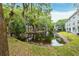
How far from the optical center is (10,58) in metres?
2.18

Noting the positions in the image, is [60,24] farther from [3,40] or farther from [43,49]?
[3,40]

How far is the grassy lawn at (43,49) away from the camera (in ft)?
7.16

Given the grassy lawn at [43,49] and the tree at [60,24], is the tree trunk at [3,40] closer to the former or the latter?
the grassy lawn at [43,49]

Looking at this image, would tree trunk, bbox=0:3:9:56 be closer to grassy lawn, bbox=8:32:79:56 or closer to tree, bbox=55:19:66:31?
grassy lawn, bbox=8:32:79:56

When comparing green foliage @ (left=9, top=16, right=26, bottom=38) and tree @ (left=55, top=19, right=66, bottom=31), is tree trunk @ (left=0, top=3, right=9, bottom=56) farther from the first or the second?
tree @ (left=55, top=19, right=66, bottom=31)

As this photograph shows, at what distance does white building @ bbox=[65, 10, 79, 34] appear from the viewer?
2.18 metres

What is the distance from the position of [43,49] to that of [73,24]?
295 mm

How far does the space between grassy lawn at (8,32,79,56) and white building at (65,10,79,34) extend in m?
0.04

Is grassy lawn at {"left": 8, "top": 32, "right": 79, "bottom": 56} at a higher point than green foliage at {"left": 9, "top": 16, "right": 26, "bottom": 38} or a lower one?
lower

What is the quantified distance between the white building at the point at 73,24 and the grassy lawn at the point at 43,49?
0.12 ft

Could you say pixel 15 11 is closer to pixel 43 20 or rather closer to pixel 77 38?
pixel 43 20

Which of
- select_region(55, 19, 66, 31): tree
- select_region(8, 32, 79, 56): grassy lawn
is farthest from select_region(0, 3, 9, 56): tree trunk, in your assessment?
select_region(55, 19, 66, 31): tree

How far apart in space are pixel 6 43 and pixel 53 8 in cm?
44

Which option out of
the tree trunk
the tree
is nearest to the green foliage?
the tree trunk
